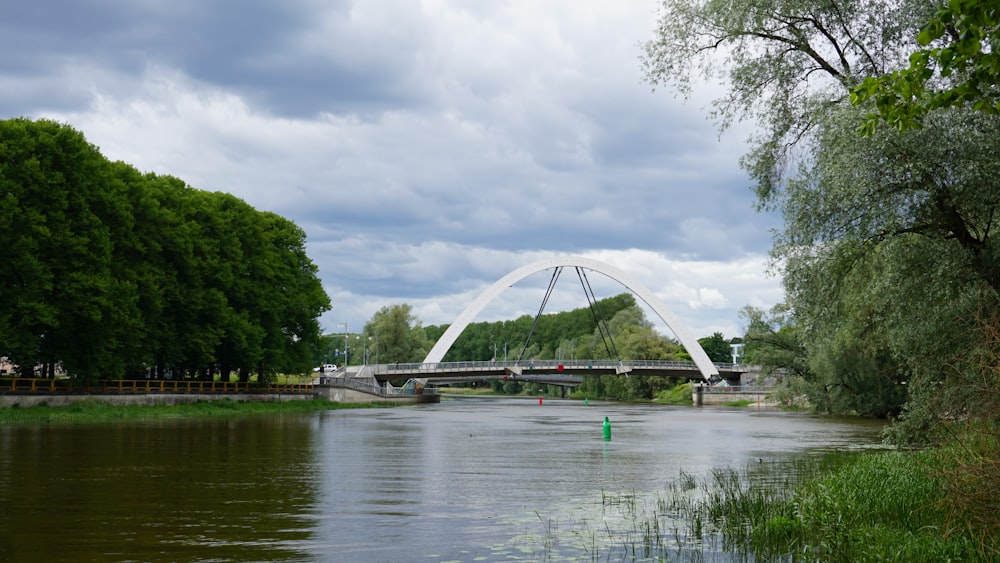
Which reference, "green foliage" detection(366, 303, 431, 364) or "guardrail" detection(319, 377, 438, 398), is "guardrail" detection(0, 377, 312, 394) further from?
"green foliage" detection(366, 303, 431, 364)

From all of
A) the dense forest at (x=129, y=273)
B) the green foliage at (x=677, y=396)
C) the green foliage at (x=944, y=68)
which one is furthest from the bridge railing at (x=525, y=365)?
the green foliage at (x=944, y=68)

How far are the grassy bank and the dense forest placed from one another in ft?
7.10

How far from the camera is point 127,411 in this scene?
4572cm

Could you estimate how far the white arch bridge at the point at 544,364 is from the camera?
10244cm

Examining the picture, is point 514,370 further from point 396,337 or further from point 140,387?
point 140,387

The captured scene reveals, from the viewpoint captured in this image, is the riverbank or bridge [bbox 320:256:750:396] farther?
bridge [bbox 320:256:750:396]

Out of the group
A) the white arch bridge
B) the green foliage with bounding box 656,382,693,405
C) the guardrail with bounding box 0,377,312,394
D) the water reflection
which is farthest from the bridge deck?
the water reflection

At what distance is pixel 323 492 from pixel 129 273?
33913 mm

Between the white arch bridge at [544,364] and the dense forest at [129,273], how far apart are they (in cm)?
3169

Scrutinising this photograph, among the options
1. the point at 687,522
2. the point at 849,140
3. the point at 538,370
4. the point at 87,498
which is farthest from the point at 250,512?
the point at 538,370

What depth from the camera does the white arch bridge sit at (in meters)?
102

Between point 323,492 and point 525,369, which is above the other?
point 525,369

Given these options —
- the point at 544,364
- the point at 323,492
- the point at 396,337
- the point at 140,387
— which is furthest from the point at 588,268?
the point at 323,492

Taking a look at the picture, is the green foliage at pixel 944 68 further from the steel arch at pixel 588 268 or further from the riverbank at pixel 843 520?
the steel arch at pixel 588 268
